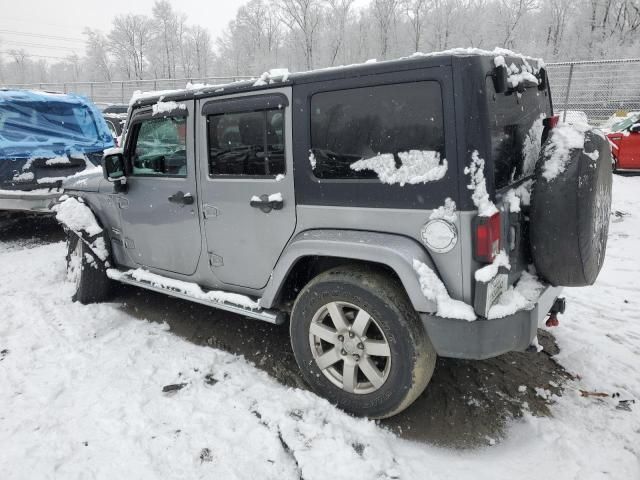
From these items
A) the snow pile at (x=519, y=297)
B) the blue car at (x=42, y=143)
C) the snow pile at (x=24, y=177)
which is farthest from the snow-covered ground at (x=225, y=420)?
the snow pile at (x=24, y=177)

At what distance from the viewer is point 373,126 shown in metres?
2.52

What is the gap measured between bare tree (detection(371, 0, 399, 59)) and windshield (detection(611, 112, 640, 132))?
133 ft

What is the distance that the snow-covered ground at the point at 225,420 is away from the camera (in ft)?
7.82

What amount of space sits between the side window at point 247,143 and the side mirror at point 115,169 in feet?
3.54

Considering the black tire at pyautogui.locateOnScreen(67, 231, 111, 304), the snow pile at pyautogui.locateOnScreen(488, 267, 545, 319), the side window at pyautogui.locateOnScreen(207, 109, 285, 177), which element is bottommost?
the black tire at pyautogui.locateOnScreen(67, 231, 111, 304)

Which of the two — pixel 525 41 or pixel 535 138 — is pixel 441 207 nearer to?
pixel 535 138

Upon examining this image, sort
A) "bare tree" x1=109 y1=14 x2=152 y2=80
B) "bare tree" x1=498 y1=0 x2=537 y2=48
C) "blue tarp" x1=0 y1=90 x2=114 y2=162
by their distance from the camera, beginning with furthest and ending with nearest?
"bare tree" x1=109 y1=14 x2=152 y2=80, "bare tree" x1=498 y1=0 x2=537 y2=48, "blue tarp" x1=0 y1=90 x2=114 y2=162

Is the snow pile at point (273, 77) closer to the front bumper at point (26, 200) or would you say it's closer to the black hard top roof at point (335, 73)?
the black hard top roof at point (335, 73)

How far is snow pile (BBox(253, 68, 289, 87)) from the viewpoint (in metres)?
2.84

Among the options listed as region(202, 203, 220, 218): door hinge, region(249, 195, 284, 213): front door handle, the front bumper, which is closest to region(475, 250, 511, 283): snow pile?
region(249, 195, 284, 213): front door handle

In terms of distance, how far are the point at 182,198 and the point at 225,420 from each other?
1648 mm

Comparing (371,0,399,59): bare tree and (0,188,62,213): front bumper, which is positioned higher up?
(371,0,399,59): bare tree

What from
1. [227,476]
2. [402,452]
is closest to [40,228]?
[227,476]

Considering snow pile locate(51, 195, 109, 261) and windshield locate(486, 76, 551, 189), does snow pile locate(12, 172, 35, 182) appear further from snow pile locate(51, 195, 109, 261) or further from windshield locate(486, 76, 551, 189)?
windshield locate(486, 76, 551, 189)
